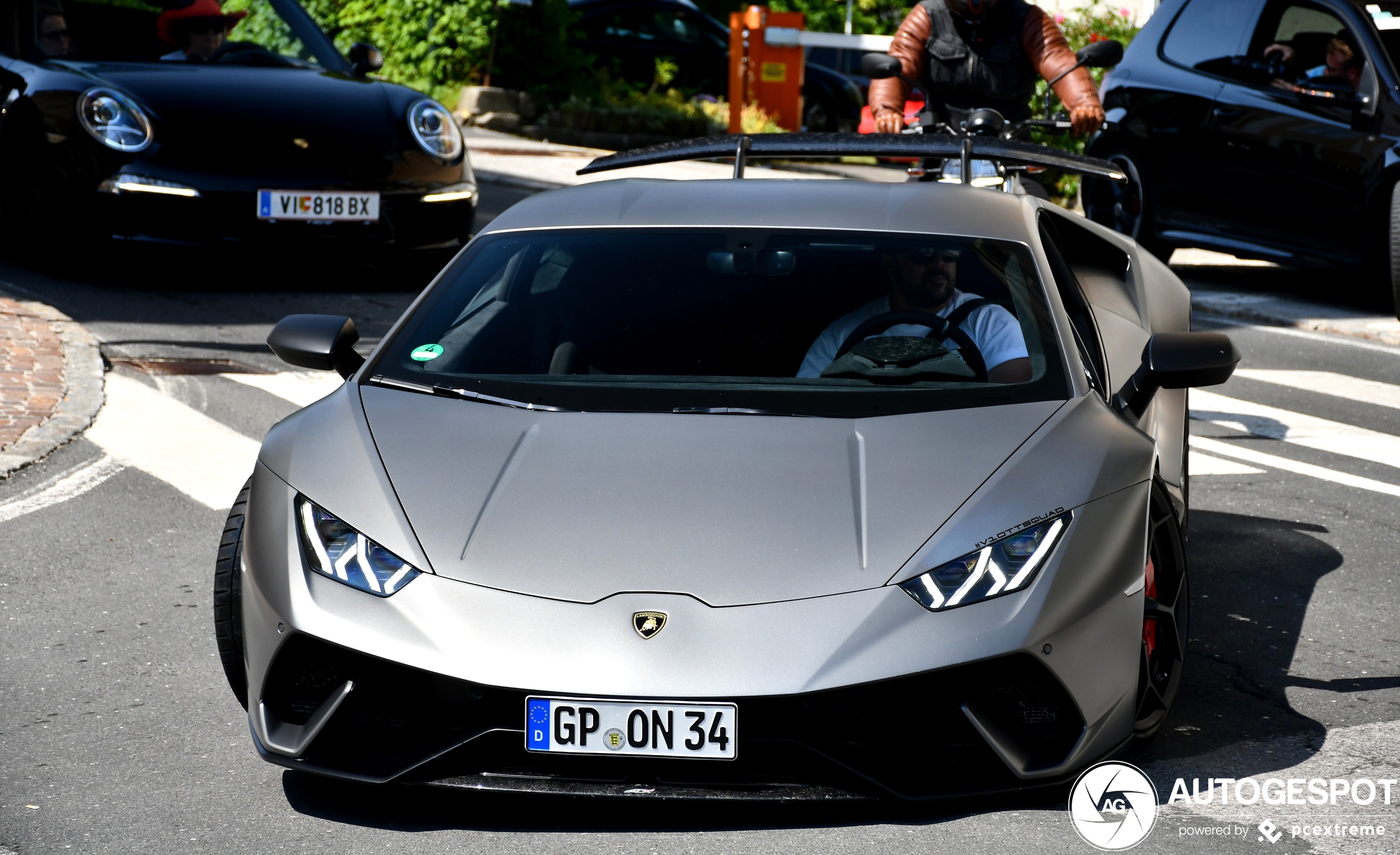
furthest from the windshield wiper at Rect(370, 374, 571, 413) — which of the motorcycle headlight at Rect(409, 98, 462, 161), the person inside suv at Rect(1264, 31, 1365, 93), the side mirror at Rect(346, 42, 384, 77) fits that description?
the person inside suv at Rect(1264, 31, 1365, 93)

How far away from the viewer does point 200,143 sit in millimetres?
8891

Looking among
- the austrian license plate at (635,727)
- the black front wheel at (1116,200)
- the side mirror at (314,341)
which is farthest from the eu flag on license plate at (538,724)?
the black front wheel at (1116,200)

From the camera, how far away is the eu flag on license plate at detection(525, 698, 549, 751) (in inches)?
121

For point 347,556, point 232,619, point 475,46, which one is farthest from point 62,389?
point 475,46

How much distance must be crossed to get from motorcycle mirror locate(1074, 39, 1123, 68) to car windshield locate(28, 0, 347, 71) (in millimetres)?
4951

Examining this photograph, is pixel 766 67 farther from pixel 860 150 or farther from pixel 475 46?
pixel 860 150

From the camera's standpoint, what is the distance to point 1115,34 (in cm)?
1565

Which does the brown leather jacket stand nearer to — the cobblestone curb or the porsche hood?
the cobblestone curb

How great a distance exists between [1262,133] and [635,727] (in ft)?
27.3

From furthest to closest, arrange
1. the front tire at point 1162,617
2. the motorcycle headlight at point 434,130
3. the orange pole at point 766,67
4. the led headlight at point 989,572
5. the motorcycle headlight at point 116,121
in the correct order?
the orange pole at point 766,67 → the motorcycle headlight at point 434,130 → the motorcycle headlight at point 116,121 → the front tire at point 1162,617 → the led headlight at point 989,572

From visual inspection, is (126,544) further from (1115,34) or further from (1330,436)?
(1115,34)

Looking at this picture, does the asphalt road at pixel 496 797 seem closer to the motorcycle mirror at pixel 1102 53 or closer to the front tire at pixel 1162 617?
the front tire at pixel 1162 617

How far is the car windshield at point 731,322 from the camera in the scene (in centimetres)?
391

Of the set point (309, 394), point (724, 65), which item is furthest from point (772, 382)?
point (724, 65)
